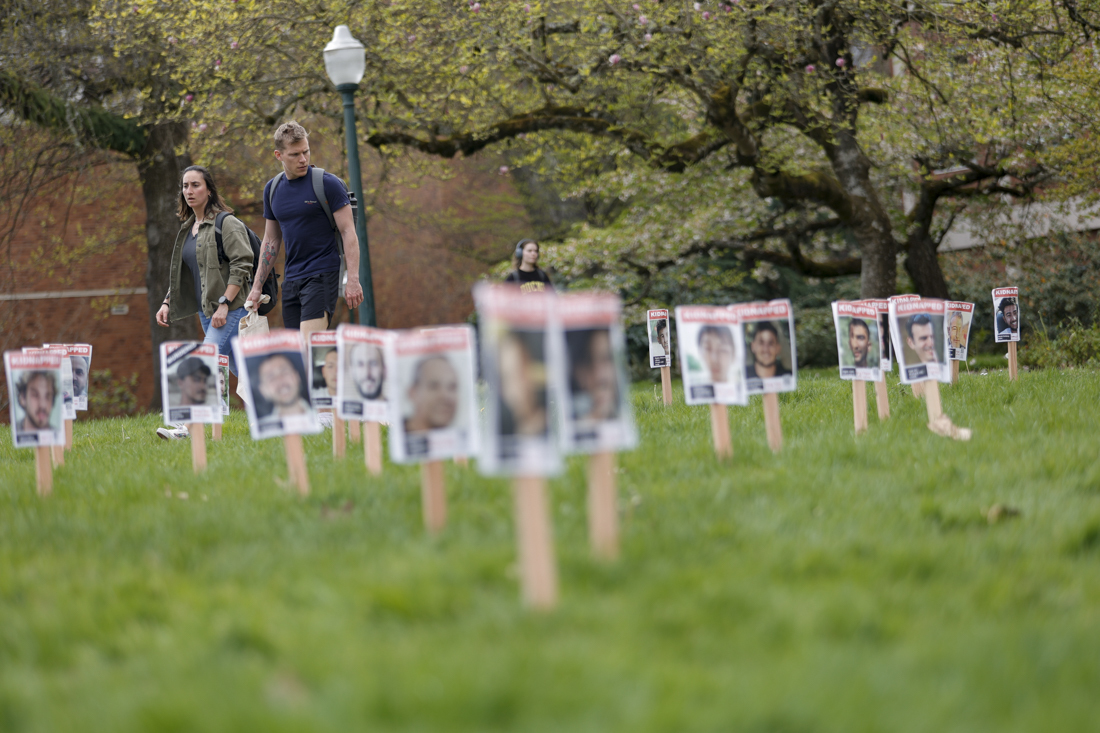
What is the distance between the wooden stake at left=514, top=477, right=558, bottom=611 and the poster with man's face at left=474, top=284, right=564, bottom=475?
0.08 meters

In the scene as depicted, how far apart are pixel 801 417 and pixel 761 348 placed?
2.06m

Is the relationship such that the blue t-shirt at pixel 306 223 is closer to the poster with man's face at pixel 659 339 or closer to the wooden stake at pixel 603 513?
the poster with man's face at pixel 659 339

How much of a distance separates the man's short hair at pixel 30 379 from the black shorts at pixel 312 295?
218cm

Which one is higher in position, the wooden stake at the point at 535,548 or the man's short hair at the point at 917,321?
the man's short hair at the point at 917,321

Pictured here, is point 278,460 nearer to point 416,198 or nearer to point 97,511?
point 97,511

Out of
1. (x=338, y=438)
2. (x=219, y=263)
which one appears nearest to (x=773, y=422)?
(x=338, y=438)

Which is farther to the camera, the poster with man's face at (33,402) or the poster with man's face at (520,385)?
the poster with man's face at (33,402)

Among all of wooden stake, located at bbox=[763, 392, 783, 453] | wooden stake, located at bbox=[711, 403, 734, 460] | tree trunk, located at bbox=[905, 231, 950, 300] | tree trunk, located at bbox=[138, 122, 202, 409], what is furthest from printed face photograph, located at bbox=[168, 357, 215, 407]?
tree trunk, located at bbox=[905, 231, 950, 300]

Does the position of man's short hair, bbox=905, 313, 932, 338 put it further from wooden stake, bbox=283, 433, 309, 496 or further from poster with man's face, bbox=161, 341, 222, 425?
poster with man's face, bbox=161, 341, 222, 425

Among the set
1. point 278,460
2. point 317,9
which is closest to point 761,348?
point 278,460

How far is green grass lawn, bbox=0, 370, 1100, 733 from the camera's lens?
229 cm

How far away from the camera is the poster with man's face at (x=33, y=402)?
5047 millimetres

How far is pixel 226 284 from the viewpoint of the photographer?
8.14 meters

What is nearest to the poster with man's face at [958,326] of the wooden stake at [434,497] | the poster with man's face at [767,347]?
the poster with man's face at [767,347]
